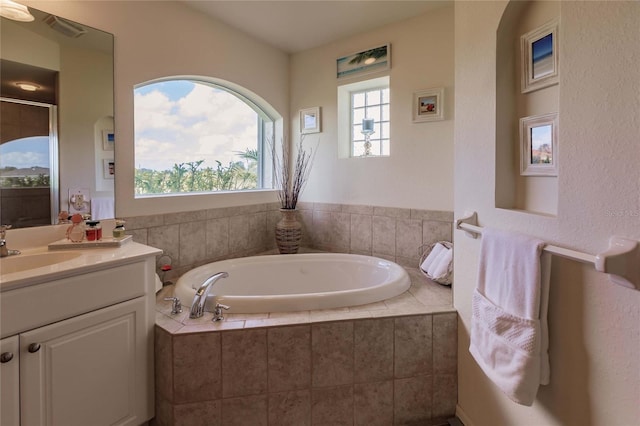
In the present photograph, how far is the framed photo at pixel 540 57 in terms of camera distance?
119 centimetres

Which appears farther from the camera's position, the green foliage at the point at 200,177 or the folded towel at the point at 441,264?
the green foliage at the point at 200,177

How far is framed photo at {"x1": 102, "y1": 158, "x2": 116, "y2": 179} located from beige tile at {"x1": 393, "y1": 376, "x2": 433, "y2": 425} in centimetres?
201

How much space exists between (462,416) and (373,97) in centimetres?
245

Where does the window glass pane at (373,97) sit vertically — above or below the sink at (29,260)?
above

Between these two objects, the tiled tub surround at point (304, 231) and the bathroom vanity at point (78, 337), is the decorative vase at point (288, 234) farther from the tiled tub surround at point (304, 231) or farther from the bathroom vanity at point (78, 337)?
the bathroom vanity at point (78, 337)

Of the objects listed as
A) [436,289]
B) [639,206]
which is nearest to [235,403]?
[436,289]

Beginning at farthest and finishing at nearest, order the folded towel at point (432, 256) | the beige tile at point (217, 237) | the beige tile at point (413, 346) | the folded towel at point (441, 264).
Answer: the beige tile at point (217, 237), the folded towel at point (432, 256), the folded towel at point (441, 264), the beige tile at point (413, 346)

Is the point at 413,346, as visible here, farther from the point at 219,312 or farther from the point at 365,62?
the point at 365,62

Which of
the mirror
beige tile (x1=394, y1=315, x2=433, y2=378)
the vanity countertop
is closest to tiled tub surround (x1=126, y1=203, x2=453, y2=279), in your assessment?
the mirror

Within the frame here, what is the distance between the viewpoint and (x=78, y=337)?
4.34 feet

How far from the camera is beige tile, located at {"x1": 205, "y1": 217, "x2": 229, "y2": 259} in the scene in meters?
2.54

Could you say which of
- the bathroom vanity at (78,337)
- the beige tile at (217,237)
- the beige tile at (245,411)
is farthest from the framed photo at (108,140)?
the beige tile at (245,411)

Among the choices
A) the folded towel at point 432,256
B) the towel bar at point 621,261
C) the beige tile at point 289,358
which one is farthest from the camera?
the folded towel at point 432,256

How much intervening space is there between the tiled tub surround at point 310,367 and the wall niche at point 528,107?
748 millimetres
